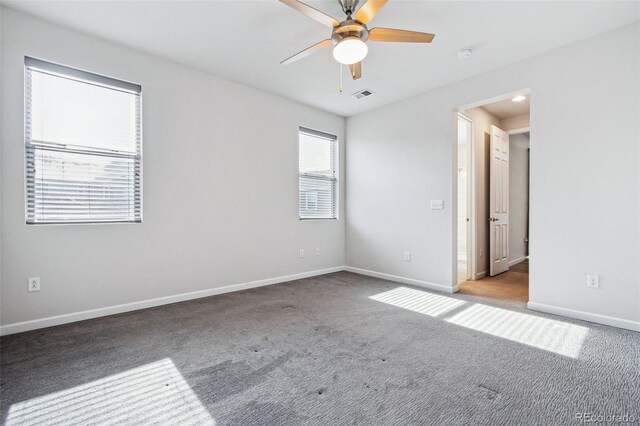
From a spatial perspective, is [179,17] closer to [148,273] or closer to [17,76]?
[17,76]

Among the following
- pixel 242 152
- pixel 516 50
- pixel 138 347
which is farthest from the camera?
pixel 242 152

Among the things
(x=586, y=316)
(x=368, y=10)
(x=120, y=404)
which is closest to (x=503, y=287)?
(x=586, y=316)

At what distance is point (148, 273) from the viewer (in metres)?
3.18

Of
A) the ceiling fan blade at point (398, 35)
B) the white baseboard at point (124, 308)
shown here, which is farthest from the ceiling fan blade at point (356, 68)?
the white baseboard at point (124, 308)

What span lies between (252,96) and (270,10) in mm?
1660

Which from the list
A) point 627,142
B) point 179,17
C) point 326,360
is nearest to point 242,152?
point 179,17

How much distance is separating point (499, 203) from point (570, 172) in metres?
2.13

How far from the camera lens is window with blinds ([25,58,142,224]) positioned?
2609mm

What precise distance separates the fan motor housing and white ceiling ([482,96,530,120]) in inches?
131

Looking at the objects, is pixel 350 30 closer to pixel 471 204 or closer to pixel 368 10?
pixel 368 10

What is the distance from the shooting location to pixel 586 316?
2828 mm

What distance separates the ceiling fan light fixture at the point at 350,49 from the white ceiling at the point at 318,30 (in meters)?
0.50

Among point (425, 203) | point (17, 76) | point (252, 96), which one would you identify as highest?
point (252, 96)

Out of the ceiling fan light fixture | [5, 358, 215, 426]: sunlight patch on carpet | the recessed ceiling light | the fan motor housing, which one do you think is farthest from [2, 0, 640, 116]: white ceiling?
[5, 358, 215, 426]: sunlight patch on carpet
